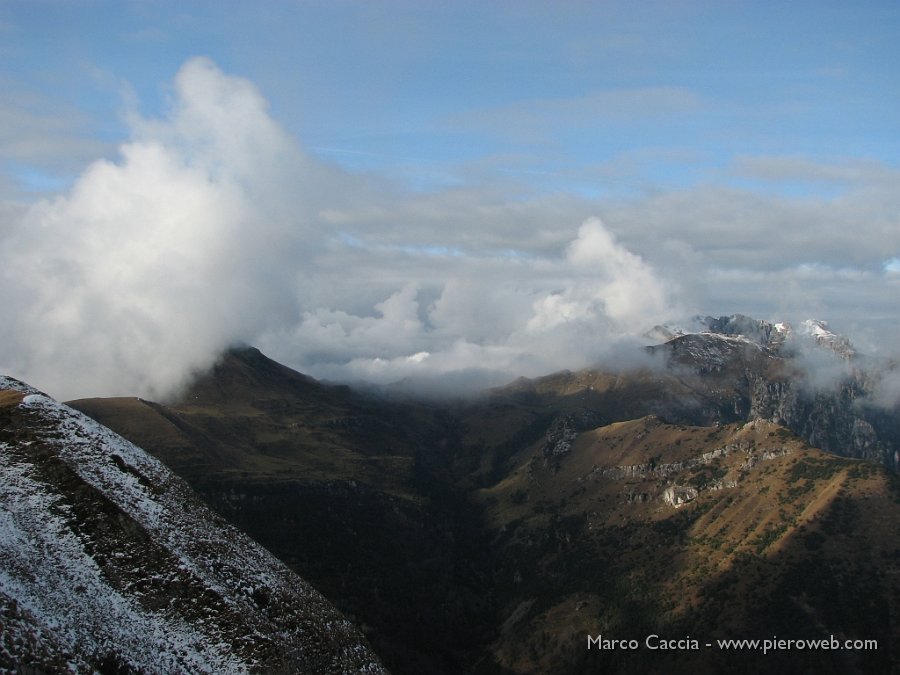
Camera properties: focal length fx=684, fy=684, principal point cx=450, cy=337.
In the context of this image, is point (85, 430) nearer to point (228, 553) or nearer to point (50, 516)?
point (50, 516)

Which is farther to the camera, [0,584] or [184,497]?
[184,497]

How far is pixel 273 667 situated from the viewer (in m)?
93.6

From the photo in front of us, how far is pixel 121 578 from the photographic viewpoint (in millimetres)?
93125

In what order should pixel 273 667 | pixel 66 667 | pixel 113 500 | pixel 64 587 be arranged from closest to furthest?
pixel 66 667
pixel 64 587
pixel 273 667
pixel 113 500

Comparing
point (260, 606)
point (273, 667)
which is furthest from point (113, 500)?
point (273, 667)

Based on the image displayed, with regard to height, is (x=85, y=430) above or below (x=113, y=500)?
above

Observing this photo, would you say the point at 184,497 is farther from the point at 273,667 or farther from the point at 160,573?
the point at 273,667

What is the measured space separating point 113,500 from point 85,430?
57.6 ft

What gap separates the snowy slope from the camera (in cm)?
8425

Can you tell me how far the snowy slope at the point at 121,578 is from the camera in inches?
3317

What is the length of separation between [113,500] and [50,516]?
8782mm

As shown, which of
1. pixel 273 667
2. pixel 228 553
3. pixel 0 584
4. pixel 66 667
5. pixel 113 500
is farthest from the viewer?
pixel 228 553

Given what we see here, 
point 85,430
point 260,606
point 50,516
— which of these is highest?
point 85,430

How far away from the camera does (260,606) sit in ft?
343
